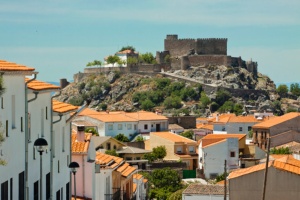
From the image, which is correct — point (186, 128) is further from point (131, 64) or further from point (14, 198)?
point (14, 198)

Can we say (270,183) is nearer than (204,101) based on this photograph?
Yes

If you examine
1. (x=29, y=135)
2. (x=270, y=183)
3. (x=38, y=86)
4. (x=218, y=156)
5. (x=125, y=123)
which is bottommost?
(x=218, y=156)

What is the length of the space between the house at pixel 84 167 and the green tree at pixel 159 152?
5461 cm

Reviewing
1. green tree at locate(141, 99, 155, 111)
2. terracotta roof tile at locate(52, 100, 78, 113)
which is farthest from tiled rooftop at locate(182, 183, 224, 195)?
green tree at locate(141, 99, 155, 111)

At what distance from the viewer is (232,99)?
157m

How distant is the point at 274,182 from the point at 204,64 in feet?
448

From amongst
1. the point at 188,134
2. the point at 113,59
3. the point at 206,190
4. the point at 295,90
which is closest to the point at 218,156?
the point at 188,134

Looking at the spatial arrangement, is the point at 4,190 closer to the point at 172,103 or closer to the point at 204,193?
the point at 204,193

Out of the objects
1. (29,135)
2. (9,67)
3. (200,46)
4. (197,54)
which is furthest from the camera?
(200,46)

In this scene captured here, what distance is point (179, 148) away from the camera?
298ft

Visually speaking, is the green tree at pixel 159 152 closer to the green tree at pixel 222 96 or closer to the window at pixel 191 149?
the window at pixel 191 149

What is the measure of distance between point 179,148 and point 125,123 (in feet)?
65.8

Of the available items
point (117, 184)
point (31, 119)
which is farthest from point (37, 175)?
point (117, 184)

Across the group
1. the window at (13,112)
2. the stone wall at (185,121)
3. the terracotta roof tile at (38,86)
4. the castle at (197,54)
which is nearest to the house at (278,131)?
the stone wall at (185,121)
